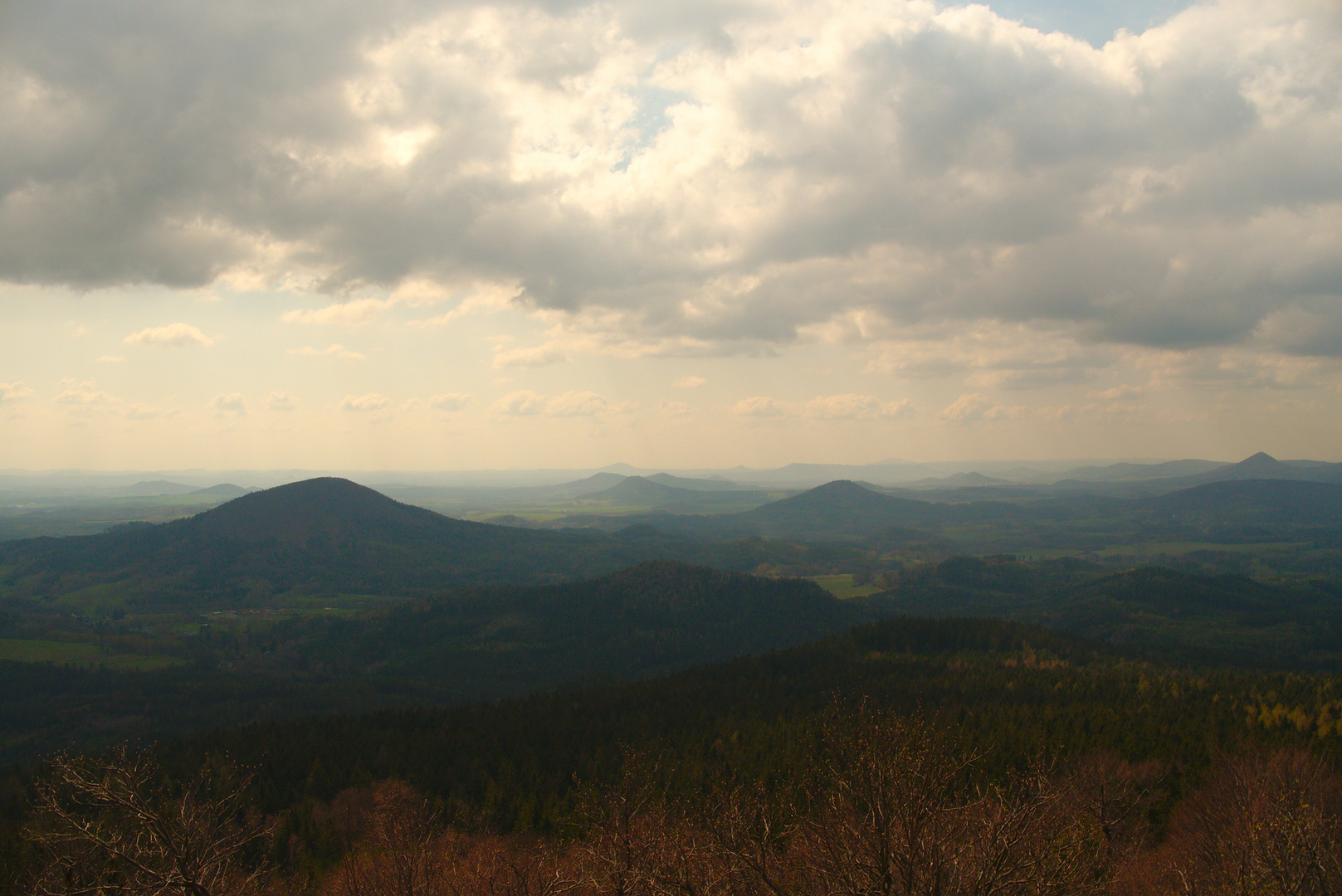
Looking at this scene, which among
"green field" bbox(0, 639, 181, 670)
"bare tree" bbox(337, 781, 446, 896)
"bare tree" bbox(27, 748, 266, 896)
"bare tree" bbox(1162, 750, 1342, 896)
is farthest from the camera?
"green field" bbox(0, 639, 181, 670)

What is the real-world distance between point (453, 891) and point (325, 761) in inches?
2904

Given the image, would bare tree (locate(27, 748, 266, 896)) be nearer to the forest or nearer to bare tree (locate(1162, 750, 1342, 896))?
the forest

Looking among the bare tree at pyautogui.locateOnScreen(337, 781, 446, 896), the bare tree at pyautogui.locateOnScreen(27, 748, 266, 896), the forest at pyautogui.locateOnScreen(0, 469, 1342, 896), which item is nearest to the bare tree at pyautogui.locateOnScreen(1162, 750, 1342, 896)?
the forest at pyautogui.locateOnScreen(0, 469, 1342, 896)

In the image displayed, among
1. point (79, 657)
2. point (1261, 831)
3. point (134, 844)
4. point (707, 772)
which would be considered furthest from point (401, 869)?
point (79, 657)

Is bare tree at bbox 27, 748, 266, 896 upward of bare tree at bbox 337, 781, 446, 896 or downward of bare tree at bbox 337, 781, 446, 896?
upward

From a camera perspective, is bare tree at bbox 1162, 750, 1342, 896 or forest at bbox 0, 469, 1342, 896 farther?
bare tree at bbox 1162, 750, 1342, 896

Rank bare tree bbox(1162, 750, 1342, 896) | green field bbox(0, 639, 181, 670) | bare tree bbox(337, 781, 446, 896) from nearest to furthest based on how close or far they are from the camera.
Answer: bare tree bbox(1162, 750, 1342, 896) → bare tree bbox(337, 781, 446, 896) → green field bbox(0, 639, 181, 670)

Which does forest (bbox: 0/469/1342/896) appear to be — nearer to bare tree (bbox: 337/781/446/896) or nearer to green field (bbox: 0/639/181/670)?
bare tree (bbox: 337/781/446/896)

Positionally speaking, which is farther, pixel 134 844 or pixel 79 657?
pixel 79 657

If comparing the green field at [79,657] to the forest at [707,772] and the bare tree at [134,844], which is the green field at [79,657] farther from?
the bare tree at [134,844]

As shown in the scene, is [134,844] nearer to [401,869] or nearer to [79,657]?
[401,869]

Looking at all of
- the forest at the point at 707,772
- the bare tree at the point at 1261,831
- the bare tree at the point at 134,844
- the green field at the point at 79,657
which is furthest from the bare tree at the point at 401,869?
the green field at the point at 79,657

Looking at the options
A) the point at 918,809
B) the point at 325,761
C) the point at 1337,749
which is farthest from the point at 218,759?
the point at 1337,749

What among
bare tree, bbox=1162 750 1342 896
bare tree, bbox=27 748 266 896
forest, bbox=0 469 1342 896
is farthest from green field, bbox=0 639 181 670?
bare tree, bbox=1162 750 1342 896
